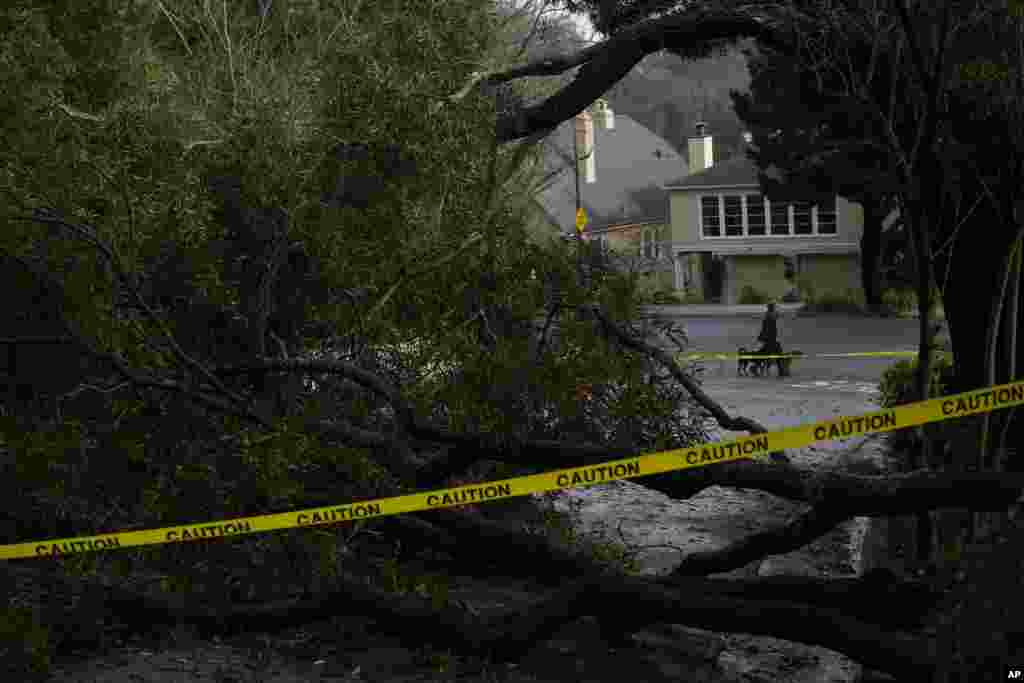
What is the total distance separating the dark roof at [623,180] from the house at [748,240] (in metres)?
3.60

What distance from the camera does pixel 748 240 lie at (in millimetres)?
46344

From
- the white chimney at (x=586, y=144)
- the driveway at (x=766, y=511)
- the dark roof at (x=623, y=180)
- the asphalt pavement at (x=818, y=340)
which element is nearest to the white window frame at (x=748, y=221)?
the dark roof at (x=623, y=180)

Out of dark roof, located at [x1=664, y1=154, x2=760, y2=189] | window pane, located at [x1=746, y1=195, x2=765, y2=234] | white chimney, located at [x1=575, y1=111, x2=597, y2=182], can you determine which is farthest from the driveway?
dark roof, located at [x1=664, y1=154, x2=760, y2=189]

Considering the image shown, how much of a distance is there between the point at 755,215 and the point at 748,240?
952mm

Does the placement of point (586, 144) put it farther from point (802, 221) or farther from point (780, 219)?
point (802, 221)

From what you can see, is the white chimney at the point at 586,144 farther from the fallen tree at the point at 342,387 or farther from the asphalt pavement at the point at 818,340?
the fallen tree at the point at 342,387

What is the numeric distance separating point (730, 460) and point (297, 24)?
15207 millimetres

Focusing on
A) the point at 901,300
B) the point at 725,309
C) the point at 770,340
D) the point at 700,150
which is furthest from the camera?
the point at 700,150

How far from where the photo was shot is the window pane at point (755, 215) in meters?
46.3

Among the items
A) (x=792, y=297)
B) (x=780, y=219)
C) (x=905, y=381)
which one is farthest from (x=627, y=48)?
(x=780, y=219)

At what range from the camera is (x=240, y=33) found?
20594mm

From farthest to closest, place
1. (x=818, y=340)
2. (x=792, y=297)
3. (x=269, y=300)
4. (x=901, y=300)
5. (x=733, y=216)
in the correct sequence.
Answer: (x=733, y=216) < (x=792, y=297) < (x=901, y=300) < (x=818, y=340) < (x=269, y=300)

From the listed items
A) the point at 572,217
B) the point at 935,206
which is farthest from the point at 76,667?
Answer: the point at 572,217

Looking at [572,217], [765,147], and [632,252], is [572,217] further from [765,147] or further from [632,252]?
[632,252]
